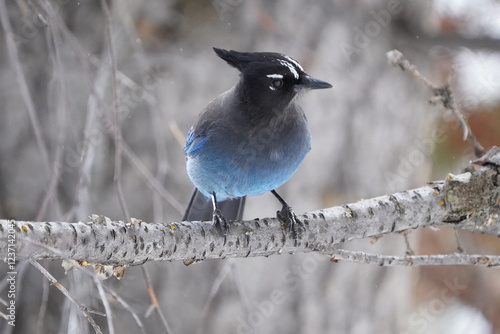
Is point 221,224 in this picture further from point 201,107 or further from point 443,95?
point 201,107

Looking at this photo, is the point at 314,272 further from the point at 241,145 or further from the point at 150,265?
the point at 241,145

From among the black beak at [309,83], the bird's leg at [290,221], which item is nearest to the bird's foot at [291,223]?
the bird's leg at [290,221]

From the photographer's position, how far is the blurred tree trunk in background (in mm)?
3096

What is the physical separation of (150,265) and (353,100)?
147cm

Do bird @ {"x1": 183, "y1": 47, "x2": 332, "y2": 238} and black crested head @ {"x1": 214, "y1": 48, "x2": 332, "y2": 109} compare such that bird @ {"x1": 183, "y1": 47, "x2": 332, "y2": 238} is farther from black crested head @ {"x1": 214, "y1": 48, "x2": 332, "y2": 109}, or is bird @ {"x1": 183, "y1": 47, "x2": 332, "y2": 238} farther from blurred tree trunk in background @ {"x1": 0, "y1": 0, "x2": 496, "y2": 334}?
blurred tree trunk in background @ {"x1": 0, "y1": 0, "x2": 496, "y2": 334}

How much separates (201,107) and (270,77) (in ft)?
2.65

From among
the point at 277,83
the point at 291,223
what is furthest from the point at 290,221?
the point at 277,83

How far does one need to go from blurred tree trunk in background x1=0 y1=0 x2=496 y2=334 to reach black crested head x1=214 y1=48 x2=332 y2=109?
524 mm

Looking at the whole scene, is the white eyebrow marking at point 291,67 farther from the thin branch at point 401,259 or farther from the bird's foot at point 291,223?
the thin branch at point 401,259

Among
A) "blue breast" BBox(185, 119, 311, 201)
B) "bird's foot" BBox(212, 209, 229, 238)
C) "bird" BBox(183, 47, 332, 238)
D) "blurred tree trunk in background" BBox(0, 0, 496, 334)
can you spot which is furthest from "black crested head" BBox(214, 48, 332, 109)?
"bird's foot" BBox(212, 209, 229, 238)

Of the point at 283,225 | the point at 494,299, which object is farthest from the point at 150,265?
the point at 494,299

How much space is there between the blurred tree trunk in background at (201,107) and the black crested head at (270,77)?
20.6 inches

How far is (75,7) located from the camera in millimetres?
3148

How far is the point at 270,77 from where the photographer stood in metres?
2.54
